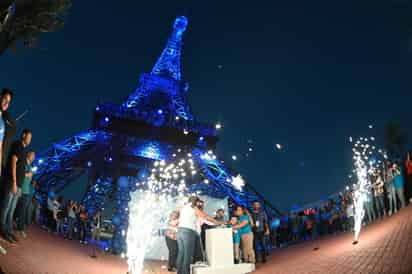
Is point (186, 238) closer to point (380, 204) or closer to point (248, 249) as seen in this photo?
point (248, 249)

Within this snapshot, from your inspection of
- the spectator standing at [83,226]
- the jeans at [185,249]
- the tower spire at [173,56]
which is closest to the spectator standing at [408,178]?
the jeans at [185,249]

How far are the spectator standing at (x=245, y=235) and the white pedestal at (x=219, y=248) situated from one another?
980 millimetres

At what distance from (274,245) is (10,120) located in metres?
13.1

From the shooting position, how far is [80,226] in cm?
1319

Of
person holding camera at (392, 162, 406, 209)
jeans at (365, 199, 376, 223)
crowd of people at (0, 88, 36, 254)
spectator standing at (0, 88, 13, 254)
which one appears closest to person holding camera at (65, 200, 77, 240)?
crowd of people at (0, 88, 36, 254)

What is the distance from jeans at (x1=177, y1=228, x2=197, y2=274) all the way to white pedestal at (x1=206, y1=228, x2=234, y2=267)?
715 millimetres

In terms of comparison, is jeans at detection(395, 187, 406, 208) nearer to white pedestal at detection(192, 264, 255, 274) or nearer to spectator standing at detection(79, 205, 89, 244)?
white pedestal at detection(192, 264, 255, 274)

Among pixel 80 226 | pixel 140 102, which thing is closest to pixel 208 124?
pixel 140 102

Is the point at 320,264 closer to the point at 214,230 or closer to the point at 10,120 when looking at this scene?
the point at 214,230

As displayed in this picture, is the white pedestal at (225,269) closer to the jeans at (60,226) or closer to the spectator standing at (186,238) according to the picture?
the spectator standing at (186,238)

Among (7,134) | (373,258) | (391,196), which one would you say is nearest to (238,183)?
(391,196)

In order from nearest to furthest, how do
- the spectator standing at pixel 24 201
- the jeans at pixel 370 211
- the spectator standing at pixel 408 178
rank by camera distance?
the spectator standing at pixel 24 201, the spectator standing at pixel 408 178, the jeans at pixel 370 211

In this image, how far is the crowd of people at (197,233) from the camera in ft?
21.5

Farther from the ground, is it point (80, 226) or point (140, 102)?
point (140, 102)
